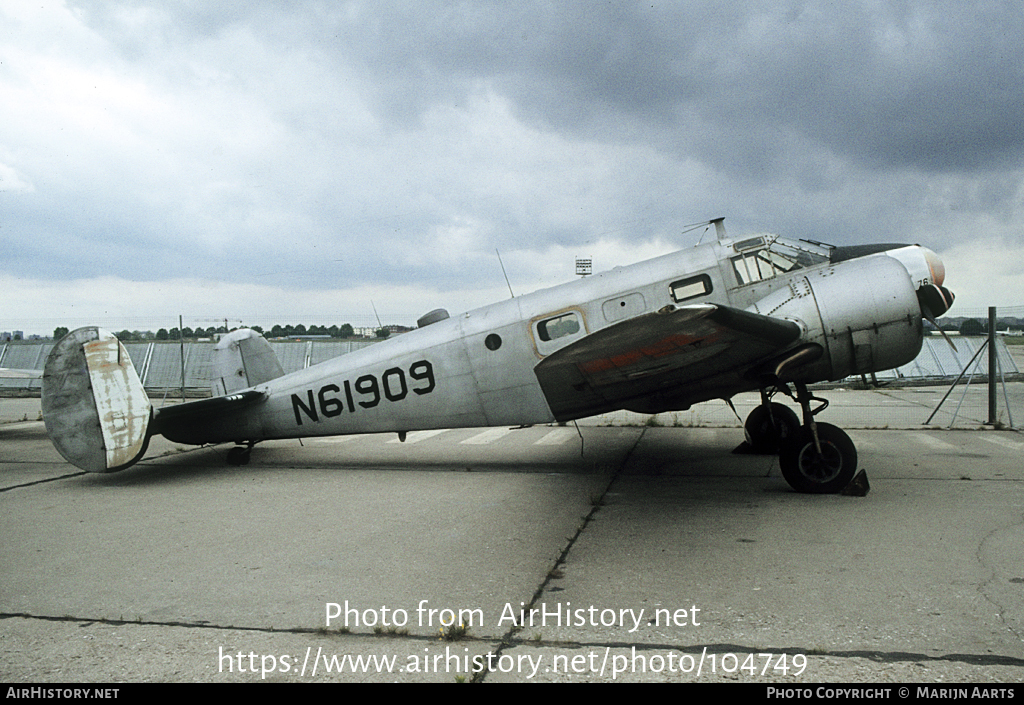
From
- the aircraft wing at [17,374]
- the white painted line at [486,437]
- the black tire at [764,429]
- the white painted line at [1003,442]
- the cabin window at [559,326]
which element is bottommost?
the white painted line at [1003,442]

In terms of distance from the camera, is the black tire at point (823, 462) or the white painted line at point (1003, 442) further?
the white painted line at point (1003, 442)

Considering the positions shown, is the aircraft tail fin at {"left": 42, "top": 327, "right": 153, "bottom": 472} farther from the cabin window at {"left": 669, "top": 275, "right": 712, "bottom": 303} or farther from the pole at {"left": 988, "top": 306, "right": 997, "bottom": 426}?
the pole at {"left": 988, "top": 306, "right": 997, "bottom": 426}

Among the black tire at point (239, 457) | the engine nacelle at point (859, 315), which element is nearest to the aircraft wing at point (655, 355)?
the engine nacelle at point (859, 315)

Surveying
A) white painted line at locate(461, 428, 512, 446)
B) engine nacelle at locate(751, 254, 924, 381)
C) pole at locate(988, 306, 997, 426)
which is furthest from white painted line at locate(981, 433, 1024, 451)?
white painted line at locate(461, 428, 512, 446)

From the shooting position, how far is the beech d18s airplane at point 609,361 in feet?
20.6

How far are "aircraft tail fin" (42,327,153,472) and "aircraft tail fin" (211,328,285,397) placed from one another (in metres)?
2.18

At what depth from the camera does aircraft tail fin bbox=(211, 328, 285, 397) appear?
10.3 m

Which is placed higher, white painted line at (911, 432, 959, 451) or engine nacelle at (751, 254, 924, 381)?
engine nacelle at (751, 254, 924, 381)

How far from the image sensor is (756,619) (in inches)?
145

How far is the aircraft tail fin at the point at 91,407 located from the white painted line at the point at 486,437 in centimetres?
539

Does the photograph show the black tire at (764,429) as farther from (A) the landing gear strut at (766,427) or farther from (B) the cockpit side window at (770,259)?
(B) the cockpit side window at (770,259)
